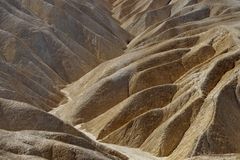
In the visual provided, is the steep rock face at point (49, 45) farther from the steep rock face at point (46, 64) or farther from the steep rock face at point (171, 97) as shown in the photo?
the steep rock face at point (171, 97)

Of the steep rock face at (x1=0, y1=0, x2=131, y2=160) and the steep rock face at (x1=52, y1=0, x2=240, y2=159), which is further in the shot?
the steep rock face at (x1=52, y1=0, x2=240, y2=159)

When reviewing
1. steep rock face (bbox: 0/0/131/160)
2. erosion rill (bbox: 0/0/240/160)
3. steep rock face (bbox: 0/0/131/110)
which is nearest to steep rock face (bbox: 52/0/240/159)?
erosion rill (bbox: 0/0/240/160)

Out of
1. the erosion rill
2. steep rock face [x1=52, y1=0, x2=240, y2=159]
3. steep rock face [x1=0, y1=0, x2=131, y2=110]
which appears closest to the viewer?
the erosion rill

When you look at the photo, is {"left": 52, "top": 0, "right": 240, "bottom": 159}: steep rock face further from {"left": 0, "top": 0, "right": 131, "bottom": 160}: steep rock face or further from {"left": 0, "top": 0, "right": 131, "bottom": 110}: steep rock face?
{"left": 0, "top": 0, "right": 131, "bottom": 160}: steep rock face

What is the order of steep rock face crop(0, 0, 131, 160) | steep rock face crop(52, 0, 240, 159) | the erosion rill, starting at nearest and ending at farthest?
steep rock face crop(0, 0, 131, 160) → the erosion rill → steep rock face crop(52, 0, 240, 159)

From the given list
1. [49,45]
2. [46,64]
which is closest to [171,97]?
[46,64]

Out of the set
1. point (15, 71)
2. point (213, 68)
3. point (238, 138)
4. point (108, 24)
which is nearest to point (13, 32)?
point (15, 71)

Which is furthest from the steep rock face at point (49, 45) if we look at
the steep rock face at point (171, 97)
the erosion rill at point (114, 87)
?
the steep rock face at point (171, 97)

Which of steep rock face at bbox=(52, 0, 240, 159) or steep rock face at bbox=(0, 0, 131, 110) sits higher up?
steep rock face at bbox=(52, 0, 240, 159)

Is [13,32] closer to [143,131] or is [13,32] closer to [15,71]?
[15,71]
